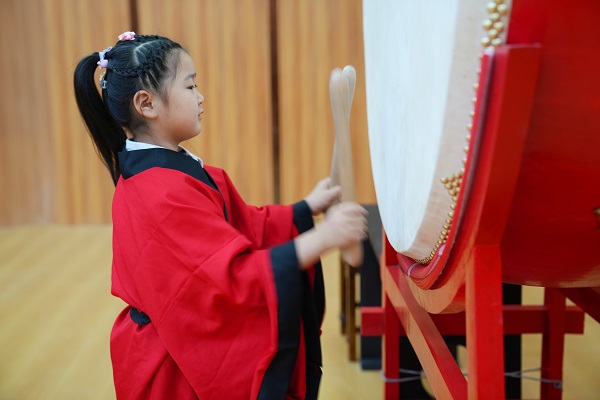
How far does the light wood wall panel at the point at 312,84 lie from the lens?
353 cm

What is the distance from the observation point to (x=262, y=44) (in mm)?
3564

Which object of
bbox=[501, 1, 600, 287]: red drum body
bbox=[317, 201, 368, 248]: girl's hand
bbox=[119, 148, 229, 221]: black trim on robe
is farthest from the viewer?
bbox=[119, 148, 229, 221]: black trim on robe

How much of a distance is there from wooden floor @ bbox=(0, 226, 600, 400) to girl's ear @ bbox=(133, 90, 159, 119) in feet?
3.43

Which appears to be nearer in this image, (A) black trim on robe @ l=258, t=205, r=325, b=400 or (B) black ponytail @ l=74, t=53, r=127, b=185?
(A) black trim on robe @ l=258, t=205, r=325, b=400

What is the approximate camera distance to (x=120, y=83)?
1.13 meters

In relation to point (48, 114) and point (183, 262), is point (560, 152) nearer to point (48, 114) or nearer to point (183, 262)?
point (183, 262)

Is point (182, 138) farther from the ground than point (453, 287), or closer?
farther from the ground

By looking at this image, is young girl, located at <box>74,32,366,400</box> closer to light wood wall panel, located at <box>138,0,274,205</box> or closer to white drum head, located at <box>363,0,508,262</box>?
white drum head, located at <box>363,0,508,262</box>

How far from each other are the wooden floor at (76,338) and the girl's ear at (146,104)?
3.43 ft

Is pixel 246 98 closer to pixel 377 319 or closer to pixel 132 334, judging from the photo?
pixel 377 319

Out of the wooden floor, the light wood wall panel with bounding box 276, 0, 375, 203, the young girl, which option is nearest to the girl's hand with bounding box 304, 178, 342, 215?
the young girl

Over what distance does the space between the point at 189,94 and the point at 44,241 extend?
103 inches

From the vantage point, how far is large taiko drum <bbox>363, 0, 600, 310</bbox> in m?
0.61

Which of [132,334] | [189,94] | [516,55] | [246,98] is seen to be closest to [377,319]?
[132,334]
